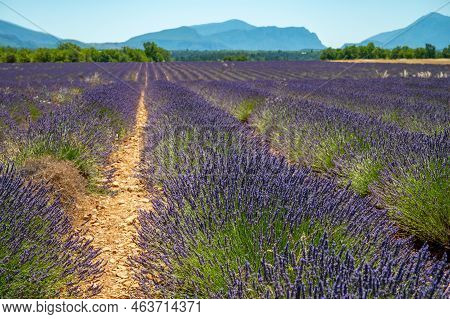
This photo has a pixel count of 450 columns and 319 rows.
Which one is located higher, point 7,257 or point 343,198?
point 343,198

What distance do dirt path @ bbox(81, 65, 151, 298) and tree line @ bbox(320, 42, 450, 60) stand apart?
56626 millimetres

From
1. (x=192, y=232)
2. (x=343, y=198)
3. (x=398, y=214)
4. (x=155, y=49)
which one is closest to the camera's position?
(x=192, y=232)

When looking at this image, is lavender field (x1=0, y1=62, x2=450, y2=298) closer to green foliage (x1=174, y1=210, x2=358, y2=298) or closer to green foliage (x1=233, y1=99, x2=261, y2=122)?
green foliage (x1=174, y1=210, x2=358, y2=298)

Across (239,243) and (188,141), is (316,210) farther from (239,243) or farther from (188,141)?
(188,141)

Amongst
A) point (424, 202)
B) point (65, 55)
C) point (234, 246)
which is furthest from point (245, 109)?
point (65, 55)

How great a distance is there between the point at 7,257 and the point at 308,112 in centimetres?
497

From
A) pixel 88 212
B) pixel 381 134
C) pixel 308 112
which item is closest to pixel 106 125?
pixel 88 212

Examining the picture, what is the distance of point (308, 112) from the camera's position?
595 centimetres

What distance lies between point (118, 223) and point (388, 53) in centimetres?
6226

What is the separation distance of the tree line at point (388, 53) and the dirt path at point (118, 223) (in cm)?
5663

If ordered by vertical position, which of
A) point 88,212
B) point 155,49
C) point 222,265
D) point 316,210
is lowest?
point 88,212

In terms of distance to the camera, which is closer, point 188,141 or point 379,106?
point 188,141

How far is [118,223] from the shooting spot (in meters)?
3.28

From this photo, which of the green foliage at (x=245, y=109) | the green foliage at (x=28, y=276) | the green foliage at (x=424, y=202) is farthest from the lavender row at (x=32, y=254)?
the green foliage at (x=245, y=109)
